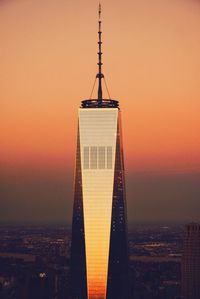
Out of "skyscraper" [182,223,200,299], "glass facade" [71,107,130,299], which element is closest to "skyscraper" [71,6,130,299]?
"glass facade" [71,107,130,299]

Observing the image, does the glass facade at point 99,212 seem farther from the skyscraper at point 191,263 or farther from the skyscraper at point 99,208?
the skyscraper at point 191,263

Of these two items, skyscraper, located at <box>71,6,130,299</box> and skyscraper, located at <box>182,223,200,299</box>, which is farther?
skyscraper, located at <box>71,6,130,299</box>

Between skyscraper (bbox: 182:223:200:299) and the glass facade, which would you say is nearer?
skyscraper (bbox: 182:223:200:299)

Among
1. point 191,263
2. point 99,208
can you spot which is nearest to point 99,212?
point 99,208

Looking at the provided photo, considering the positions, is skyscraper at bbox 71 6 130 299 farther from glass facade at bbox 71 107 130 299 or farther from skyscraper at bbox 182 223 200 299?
skyscraper at bbox 182 223 200 299

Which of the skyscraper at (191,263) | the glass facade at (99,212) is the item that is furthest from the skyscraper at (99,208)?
the skyscraper at (191,263)

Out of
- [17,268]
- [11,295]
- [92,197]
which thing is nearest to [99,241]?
[92,197]
